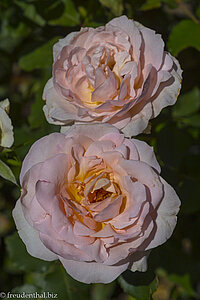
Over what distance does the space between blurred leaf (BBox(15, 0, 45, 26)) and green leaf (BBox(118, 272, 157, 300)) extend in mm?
Result: 931

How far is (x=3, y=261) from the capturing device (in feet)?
6.81

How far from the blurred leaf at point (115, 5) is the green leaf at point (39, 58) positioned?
0.26 metres

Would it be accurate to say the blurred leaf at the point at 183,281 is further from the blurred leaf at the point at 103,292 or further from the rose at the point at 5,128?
the rose at the point at 5,128

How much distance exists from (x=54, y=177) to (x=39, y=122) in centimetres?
49

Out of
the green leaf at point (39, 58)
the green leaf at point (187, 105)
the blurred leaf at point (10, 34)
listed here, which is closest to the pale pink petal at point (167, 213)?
the green leaf at point (39, 58)

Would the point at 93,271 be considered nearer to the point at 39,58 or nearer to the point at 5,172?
the point at 5,172

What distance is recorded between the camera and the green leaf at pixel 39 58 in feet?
5.13

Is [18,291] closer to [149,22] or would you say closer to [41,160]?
[41,160]

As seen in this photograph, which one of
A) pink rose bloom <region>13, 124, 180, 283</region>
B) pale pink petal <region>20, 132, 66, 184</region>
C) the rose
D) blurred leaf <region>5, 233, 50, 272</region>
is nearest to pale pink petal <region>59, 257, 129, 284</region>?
pink rose bloom <region>13, 124, 180, 283</region>

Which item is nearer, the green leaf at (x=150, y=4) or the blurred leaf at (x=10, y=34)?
the green leaf at (x=150, y=4)

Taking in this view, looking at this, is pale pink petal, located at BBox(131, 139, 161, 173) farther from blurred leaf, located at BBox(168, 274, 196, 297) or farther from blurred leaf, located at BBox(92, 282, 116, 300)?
blurred leaf, located at BBox(92, 282, 116, 300)

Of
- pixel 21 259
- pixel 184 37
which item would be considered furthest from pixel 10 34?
pixel 21 259

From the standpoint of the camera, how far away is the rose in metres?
1.12

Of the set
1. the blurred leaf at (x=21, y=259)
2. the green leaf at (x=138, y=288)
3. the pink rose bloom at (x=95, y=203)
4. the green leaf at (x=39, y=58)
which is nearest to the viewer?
the pink rose bloom at (x=95, y=203)
